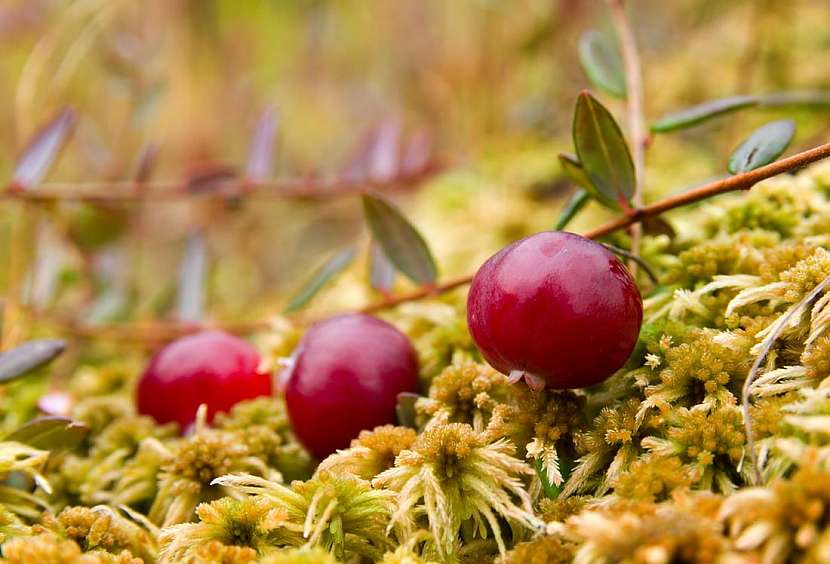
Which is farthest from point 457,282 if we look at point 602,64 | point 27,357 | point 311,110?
point 311,110

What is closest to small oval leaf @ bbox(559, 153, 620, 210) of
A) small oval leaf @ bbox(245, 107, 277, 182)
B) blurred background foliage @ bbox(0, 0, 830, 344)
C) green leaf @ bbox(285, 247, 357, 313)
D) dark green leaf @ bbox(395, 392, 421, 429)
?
dark green leaf @ bbox(395, 392, 421, 429)

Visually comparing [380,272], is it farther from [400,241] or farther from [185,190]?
[185,190]

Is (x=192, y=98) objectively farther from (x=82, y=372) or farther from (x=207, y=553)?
(x=207, y=553)

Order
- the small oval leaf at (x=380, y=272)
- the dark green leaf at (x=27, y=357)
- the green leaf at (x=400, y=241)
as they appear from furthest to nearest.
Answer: the small oval leaf at (x=380, y=272)
the green leaf at (x=400, y=241)
the dark green leaf at (x=27, y=357)

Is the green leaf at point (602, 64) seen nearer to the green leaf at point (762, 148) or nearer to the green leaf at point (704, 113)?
the green leaf at point (704, 113)

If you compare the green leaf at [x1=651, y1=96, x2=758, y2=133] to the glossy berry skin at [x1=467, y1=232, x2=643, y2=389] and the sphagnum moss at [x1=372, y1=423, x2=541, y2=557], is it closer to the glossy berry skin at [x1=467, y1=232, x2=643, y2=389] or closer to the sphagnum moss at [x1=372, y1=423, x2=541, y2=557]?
the glossy berry skin at [x1=467, y1=232, x2=643, y2=389]

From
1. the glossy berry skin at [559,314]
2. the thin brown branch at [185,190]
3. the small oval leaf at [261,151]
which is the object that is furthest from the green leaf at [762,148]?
the small oval leaf at [261,151]

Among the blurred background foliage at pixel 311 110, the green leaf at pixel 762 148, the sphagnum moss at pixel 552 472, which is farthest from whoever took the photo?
the blurred background foliage at pixel 311 110
